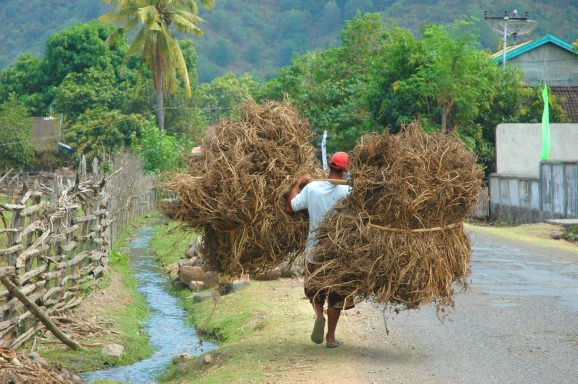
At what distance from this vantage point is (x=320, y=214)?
829 cm

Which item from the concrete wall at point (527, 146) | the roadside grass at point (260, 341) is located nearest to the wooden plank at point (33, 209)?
A: the roadside grass at point (260, 341)

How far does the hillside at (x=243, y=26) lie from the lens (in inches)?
3706

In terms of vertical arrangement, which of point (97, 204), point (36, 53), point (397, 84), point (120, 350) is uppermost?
point (36, 53)

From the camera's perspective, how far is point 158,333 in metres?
13.2

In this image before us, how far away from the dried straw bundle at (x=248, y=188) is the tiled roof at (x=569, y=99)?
32.6 metres

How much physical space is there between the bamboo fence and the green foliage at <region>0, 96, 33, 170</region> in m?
28.7

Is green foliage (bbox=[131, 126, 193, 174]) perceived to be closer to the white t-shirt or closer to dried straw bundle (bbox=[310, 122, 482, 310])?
the white t-shirt

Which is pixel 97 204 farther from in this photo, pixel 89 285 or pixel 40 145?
pixel 40 145

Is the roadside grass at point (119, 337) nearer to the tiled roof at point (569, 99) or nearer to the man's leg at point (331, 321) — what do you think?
the man's leg at point (331, 321)

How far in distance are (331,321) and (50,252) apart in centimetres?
520

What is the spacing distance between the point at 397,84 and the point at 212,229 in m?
23.9

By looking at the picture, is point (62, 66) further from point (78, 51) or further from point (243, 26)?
point (243, 26)

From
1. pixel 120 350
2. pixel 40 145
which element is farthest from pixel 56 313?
pixel 40 145

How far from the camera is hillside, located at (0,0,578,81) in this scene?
309ft
